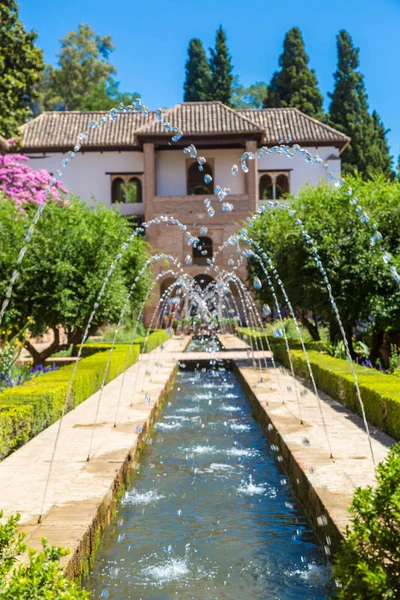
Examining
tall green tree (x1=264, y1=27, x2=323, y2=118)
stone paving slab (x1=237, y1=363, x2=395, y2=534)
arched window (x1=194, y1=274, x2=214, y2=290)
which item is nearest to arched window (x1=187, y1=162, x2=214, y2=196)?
arched window (x1=194, y1=274, x2=214, y2=290)

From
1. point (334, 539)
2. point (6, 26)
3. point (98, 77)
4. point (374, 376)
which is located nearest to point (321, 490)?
point (334, 539)

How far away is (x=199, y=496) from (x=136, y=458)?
1.27 meters

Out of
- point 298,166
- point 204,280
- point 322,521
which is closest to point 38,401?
point 322,521

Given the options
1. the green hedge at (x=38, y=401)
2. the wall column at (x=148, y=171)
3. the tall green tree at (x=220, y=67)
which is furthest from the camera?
the tall green tree at (x=220, y=67)

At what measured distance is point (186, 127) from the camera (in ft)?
103

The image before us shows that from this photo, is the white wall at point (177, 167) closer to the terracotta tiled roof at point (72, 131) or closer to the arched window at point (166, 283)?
the terracotta tiled roof at point (72, 131)

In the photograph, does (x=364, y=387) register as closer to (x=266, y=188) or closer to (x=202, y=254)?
(x=202, y=254)

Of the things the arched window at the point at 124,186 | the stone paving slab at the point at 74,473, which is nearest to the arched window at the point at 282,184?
the arched window at the point at 124,186

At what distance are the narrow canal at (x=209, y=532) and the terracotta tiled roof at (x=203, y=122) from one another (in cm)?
2408

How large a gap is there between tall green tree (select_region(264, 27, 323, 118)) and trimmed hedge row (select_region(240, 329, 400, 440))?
29188mm

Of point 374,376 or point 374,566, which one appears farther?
point 374,376

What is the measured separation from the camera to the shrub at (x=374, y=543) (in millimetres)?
2549

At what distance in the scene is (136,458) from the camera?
22.8 ft

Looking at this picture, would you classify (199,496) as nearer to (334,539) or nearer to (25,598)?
(334,539)
